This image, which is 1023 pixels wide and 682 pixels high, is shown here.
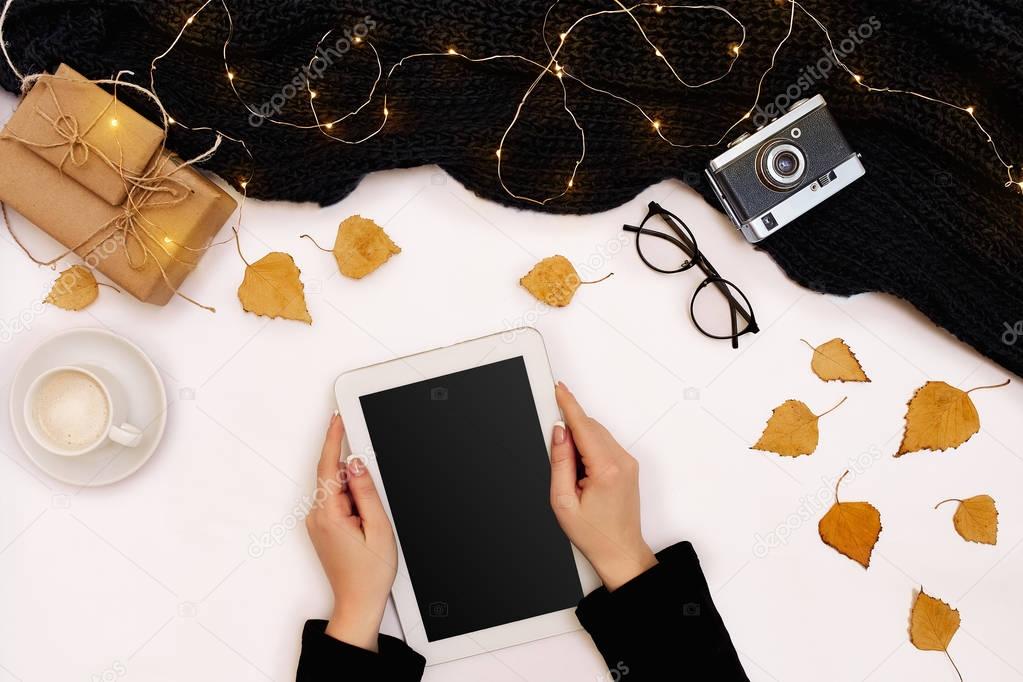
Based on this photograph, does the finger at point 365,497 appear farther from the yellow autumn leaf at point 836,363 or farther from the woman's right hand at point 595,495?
the yellow autumn leaf at point 836,363

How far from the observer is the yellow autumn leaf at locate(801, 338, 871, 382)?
0.79m

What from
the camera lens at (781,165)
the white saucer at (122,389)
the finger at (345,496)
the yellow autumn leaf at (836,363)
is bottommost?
the white saucer at (122,389)

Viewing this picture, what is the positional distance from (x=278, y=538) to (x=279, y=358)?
20 centimetres

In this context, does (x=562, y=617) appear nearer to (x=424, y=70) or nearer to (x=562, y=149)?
(x=562, y=149)

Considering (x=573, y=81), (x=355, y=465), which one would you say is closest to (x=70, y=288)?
(x=355, y=465)

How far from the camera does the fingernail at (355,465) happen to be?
0.75m

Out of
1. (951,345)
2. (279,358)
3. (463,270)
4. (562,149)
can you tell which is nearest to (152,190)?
(279,358)

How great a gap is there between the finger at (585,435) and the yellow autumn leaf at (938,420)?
34 cm

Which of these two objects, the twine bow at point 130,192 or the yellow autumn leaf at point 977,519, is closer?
the twine bow at point 130,192

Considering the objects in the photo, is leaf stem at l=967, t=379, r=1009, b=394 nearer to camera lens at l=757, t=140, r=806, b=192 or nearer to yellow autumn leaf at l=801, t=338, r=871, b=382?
yellow autumn leaf at l=801, t=338, r=871, b=382

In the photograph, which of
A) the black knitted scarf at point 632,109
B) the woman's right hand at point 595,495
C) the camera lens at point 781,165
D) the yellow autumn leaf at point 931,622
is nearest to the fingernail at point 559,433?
the woman's right hand at point 595,495

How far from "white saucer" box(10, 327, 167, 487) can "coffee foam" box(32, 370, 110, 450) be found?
0.10 ft

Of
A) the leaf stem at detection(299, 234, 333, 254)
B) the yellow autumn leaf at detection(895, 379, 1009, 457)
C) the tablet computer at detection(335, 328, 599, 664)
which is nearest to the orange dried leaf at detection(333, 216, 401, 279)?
the leaf stem at detection(299, 234, 333, 254)

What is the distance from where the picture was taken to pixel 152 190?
2.32ft
